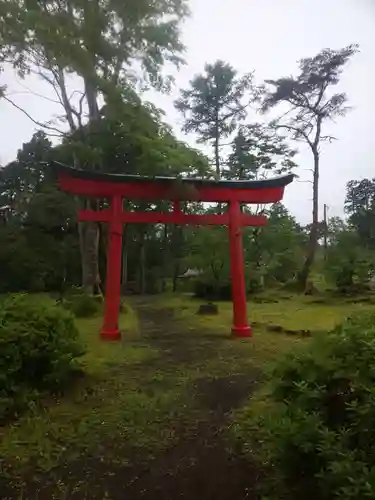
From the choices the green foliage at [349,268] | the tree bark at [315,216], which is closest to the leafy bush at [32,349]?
the green foliage at [349,268]

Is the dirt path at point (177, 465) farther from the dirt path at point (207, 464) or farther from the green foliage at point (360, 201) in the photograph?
the green foliage at point (360, 201)

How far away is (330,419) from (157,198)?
19.6 feet

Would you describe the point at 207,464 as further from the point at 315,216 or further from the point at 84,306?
the point at 315,216

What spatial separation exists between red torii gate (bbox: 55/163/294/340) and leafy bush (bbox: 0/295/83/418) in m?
2.62

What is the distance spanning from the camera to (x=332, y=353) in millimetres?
2434

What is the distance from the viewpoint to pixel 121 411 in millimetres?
4059

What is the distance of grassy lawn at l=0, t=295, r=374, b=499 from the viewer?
117 inches

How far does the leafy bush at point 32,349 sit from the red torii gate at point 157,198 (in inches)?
103

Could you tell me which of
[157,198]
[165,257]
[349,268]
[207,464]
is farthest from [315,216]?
[207,464]


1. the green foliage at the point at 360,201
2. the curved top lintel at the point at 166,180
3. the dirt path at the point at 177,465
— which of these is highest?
the green foliage at the point at 360,201

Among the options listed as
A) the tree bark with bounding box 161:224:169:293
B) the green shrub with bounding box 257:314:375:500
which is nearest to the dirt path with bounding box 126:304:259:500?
the green shrub with bounding box 257:314:375:500

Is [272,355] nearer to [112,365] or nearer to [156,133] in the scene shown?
[112,365]

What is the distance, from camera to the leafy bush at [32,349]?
13.4 feet

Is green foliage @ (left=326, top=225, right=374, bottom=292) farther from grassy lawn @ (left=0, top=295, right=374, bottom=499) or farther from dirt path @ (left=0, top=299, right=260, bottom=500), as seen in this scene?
dirt path @ (left=0, top=299, right=260, bottom=500)
